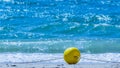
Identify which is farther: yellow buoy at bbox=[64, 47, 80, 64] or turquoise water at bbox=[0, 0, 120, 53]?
turquoise water at bbox=[0, 0, 120, 53]

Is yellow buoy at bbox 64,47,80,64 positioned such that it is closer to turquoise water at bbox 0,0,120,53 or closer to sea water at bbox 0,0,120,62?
sea water at bbox 0,0,120,62

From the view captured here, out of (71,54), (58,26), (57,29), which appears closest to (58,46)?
(71,54)

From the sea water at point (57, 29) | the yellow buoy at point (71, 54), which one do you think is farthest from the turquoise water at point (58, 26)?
the yellow buoy at point (71, 54)

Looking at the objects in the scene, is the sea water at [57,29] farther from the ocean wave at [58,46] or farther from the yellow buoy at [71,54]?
the yellow buoy at [71,54]

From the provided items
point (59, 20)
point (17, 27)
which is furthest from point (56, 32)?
point (59, 20)

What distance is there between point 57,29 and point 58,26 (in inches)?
36.1

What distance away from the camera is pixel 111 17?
24531 mm

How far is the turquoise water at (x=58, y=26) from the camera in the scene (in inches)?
565

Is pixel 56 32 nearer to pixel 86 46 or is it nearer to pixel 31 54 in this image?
pixel 86 46

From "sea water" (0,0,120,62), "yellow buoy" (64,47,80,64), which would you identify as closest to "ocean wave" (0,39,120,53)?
"sea water" (0,0,120,62)

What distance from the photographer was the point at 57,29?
1961 cm

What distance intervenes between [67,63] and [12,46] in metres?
3.61

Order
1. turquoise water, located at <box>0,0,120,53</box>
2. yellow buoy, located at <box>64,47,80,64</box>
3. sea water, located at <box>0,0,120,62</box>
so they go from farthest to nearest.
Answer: turquoise water, located at <box>0,0,120,53</box> → sea water, located at <box>0,0,120,62</box> → yellow buoy, located at <box>64,47,80,64</box>

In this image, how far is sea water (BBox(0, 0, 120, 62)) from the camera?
13.4 metres
